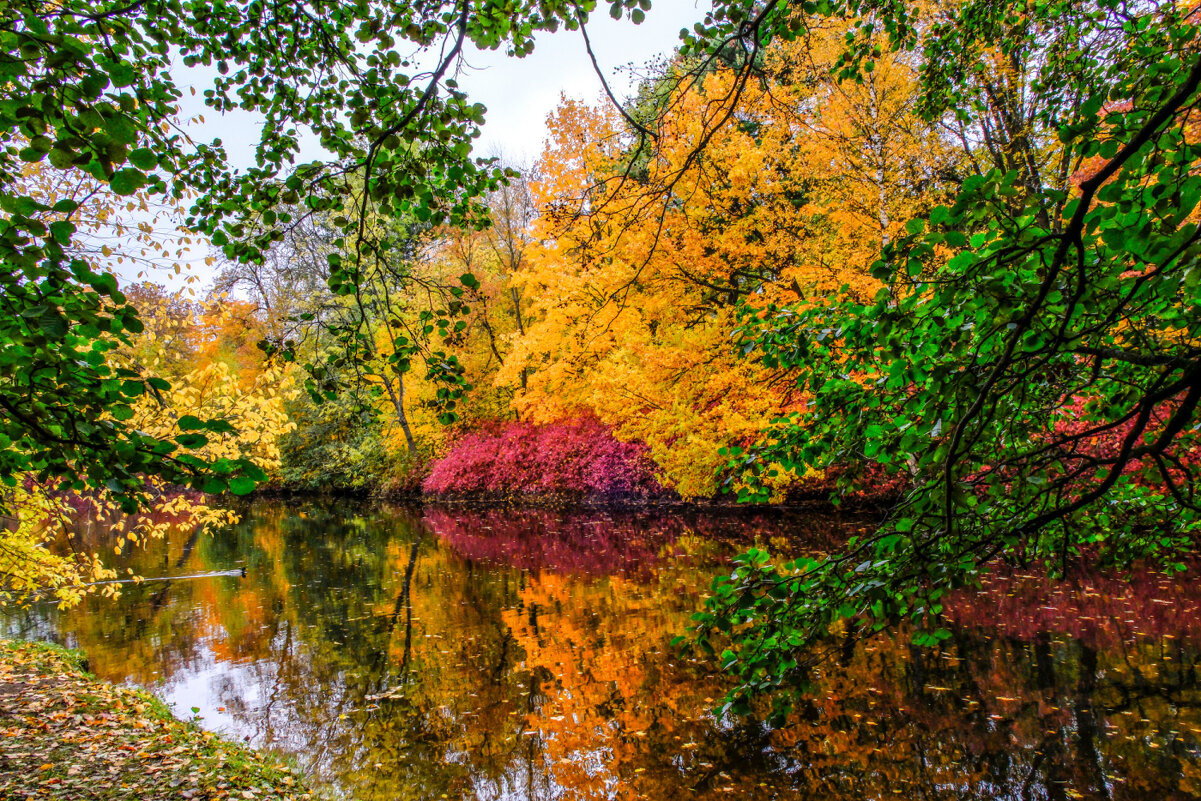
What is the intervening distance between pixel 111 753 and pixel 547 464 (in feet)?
55.5

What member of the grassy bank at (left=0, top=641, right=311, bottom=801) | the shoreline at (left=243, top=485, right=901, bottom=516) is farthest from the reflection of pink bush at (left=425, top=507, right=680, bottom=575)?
the grassy bank at (left=0, top=641, right=311, bottom=801)

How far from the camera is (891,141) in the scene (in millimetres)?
9984

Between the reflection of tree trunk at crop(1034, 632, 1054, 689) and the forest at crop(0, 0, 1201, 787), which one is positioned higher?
the forest at crop(0, 0, 1201, 787)

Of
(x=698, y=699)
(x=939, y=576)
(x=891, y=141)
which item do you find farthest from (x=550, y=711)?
(x=891, y=141)

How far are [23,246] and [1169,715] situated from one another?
7.01m

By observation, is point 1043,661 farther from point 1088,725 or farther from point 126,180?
point 126,180

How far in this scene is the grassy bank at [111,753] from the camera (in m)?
4.02

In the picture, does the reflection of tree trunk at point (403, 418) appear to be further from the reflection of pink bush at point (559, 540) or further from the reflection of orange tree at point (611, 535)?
the reflection of orange tree at point (611, 535)

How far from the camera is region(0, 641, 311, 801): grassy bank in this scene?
4.02m

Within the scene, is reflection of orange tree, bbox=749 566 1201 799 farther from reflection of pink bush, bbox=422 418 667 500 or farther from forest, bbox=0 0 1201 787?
reflection of pink bush, bbox=422 418 667 500

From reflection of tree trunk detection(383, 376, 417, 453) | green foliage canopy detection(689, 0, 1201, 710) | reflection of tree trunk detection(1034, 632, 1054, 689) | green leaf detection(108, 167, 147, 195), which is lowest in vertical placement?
reflection of tree trunk detection(1034, 632, 1054, 689)

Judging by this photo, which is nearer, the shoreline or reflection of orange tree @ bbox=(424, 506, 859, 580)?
reflection of orange tree @ bbox=(424, 506, 859, 580)

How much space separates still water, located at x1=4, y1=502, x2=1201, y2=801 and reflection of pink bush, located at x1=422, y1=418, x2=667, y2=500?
8005mm

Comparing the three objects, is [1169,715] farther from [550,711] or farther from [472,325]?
[472,325]
